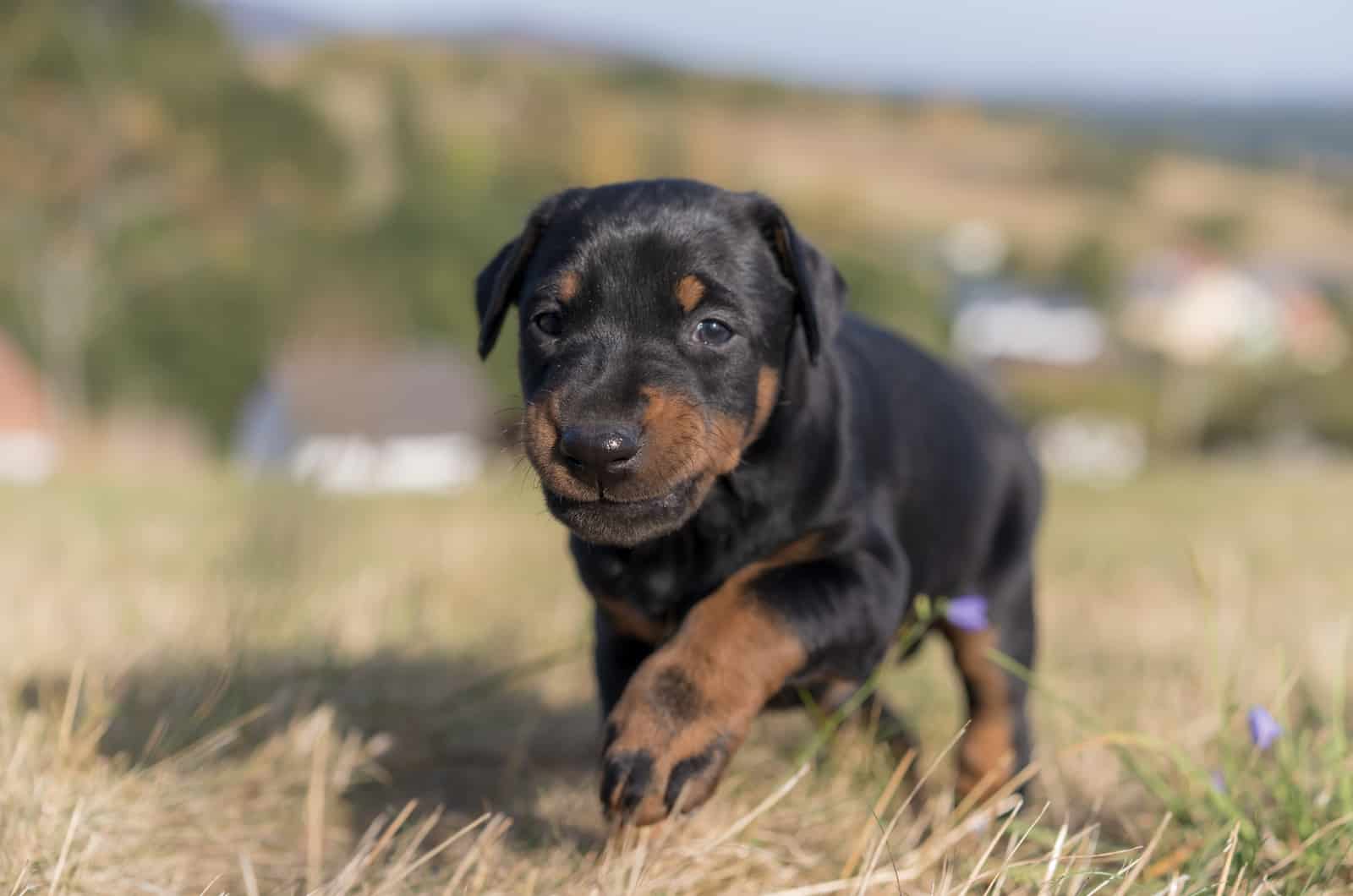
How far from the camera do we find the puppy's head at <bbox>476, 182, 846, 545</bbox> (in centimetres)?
254

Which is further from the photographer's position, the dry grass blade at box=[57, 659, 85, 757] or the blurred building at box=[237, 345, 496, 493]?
the blurred building at box=[237, 345, 496, 493]

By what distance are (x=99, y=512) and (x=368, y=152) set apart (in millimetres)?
31286

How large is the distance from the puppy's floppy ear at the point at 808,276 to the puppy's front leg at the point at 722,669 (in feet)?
1.70

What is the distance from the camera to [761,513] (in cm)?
299

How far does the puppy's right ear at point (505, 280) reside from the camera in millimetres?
3191

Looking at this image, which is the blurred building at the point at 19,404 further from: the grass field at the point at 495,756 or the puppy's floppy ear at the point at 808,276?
the puppy's floppy ear at the point at 808,276

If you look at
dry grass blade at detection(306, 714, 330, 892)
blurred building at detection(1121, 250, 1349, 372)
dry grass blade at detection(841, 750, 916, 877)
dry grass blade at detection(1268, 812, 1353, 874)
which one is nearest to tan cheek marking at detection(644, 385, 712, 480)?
dry grass blade at detection(841, 750, 916, 877)

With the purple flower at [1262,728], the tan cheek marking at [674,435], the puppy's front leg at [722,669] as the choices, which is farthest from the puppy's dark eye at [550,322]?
the purple flower at [1262,728]

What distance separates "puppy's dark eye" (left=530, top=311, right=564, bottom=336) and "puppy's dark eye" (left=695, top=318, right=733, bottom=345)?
290 mm

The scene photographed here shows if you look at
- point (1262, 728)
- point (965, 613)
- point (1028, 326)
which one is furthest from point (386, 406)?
point (1262, 728)

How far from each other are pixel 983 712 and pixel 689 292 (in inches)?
66.5

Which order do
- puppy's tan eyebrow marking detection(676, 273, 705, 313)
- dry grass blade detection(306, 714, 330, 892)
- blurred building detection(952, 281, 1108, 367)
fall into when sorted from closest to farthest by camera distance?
dry grass blade detection(306, 714, 330, 892) → puppy's tan eyebrow marking detection(676, 273, 705, 313) → blurred building detection(952, 281, 1108, 367)

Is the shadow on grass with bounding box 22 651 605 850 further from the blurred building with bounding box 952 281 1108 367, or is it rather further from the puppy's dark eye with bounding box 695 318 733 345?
the blurred building with bounding box 952 281 1108 367

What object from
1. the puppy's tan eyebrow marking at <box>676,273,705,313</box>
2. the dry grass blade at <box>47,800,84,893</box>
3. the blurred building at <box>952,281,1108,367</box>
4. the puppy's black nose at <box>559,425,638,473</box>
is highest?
the puppy's tan eyebrow marking at <box>676,273,705,313</box>
